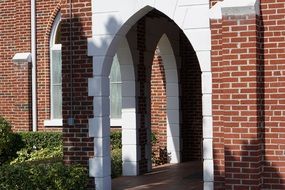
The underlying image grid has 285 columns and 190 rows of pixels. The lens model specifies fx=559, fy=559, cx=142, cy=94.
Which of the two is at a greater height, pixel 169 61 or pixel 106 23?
pixel 106 23

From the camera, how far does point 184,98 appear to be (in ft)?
49.3

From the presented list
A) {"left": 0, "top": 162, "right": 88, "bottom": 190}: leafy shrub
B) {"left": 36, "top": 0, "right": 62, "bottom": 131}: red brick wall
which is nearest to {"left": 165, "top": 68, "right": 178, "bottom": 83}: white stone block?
{"left": 36, "top": 0, "right": 62, "bottom": 131}: red brick wall

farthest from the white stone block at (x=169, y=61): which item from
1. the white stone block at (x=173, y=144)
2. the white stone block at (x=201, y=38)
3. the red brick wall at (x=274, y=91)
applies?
the red brick wall at (x=274, y=91)

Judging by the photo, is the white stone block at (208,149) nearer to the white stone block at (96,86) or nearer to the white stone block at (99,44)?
the white stone block at (96,86)

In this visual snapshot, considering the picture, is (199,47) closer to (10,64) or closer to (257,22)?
(257,22)

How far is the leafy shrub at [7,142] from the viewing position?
1450cm

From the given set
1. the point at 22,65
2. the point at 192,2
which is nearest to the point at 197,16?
the point at 192,2

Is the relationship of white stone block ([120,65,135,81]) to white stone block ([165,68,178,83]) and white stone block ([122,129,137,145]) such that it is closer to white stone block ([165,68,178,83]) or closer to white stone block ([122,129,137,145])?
white stone block ([122,129,137,145])

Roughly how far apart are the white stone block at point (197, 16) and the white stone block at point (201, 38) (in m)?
0.08

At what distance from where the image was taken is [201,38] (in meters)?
8.44

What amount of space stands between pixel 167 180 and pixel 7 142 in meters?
5.39

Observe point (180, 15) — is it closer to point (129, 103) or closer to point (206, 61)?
point (206, 61)

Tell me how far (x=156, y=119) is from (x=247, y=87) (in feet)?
23.1

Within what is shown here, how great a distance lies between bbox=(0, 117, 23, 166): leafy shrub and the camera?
14500 mm
